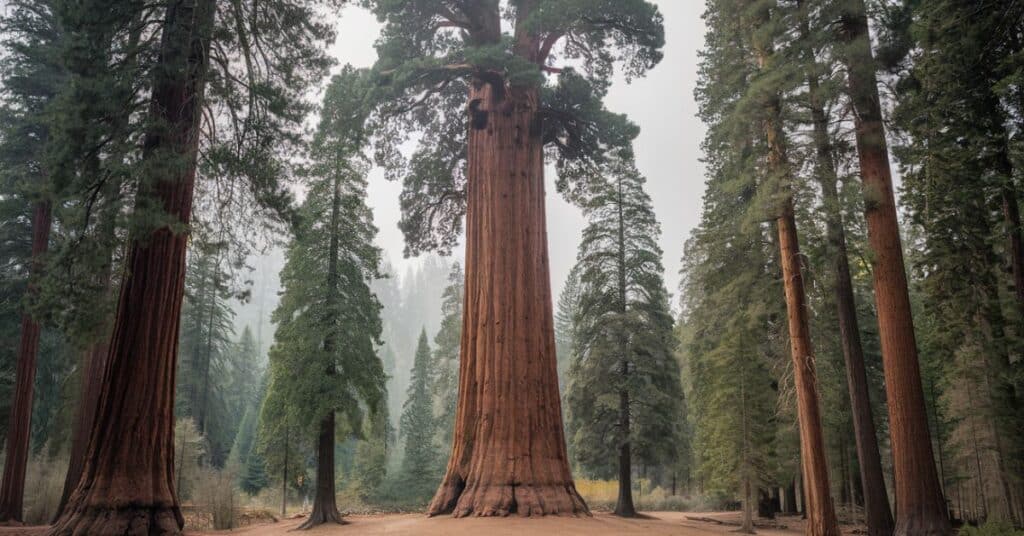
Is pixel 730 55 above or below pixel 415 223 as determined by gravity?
above

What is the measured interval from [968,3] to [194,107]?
479 inches

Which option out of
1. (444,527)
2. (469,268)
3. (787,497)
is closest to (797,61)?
(469,268)

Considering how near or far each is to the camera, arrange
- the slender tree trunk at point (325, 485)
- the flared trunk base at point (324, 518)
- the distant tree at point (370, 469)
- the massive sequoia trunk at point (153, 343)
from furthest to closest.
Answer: the distant tree at point (370, 469)
the slender tree trunk at point (325, 485)
the flared trunk base at point (324, 518)
the massive sequoia trunk at point (153, 343)

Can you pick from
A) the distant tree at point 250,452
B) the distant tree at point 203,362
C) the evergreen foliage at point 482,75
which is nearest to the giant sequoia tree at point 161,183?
the evergreen foliage at point 482,75

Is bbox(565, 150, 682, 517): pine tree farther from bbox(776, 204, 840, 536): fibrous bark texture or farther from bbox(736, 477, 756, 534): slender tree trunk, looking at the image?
bbox(776, 204, 840, 536): fibrous bark texture

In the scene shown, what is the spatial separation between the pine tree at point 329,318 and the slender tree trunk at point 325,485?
0.03 m

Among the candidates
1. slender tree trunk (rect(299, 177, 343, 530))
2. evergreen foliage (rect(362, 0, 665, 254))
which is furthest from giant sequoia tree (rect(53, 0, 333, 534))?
slender tree trunk (rect(299, 177, 343, 530))

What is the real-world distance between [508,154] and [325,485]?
38.1ft

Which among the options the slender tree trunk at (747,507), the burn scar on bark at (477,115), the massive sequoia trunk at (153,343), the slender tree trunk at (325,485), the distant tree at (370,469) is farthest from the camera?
the distant tree at (370,469)

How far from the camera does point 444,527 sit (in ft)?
32.0

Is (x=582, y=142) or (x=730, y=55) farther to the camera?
(x=582, y=142)

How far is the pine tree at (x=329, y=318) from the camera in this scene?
749 inches

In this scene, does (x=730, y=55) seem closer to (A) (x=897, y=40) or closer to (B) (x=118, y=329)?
(A) (x=897, y=40)

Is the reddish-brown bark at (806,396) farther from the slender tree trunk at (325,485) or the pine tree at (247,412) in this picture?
the pine tree at (247,412)
